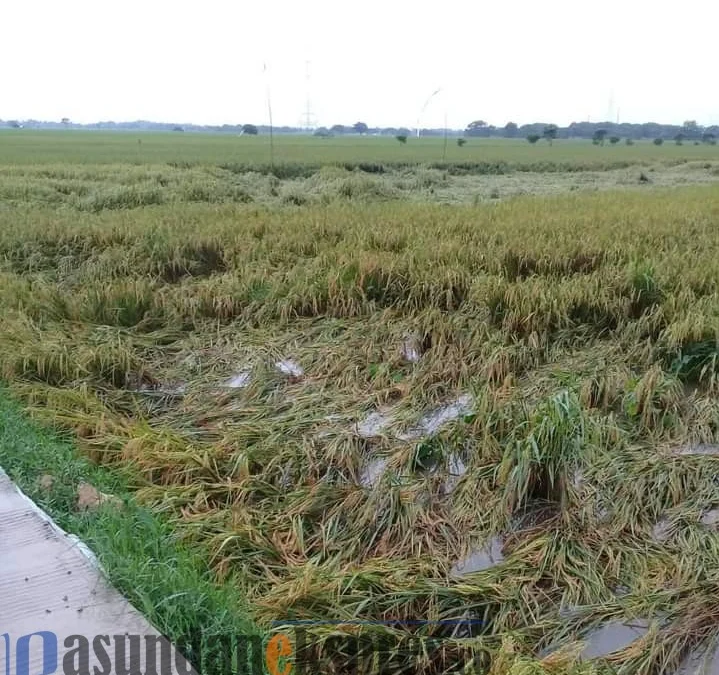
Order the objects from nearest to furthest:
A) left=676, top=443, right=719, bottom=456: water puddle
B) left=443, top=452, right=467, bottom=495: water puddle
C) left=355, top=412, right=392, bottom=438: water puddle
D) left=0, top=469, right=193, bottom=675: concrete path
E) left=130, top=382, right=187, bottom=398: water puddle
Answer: left=0, top=469, right=193, bottom=675: concrete path → left=443, top=452, right=467, bottom=495: water puddle → left=676, top=443, right=719, bottom=456: water puddle → left=355, top=412, right=392, bottom=438: water puddle → left=130, top=382, right=187, bottom=398: water puddle

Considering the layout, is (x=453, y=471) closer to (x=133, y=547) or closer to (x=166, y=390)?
(x=133, y=547)

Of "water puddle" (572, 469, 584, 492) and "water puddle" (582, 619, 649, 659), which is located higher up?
"water puddle" (572, 469, 584, 492)

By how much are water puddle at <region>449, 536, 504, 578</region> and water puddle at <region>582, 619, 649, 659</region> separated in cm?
46

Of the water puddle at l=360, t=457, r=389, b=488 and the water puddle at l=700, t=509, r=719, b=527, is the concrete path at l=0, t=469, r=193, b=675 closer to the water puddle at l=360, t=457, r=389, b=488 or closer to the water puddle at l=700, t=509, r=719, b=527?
the water puddle at l=360, t=457, r=389, b=488

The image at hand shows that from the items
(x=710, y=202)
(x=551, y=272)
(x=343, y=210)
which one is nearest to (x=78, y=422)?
(x=551, y=272)

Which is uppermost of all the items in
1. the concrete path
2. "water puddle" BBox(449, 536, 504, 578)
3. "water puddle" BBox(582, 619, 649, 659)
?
the concrete path

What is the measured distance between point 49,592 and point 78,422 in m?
1.68

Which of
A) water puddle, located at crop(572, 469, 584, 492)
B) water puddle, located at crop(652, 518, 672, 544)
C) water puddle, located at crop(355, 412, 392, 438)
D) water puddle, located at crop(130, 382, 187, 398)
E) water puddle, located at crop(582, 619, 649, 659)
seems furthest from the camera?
water puddle, located at crop(130, 382, 187, 398)

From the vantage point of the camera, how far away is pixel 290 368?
455 cm

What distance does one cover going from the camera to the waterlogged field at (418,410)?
2469 mm

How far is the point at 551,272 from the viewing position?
5.67 metres

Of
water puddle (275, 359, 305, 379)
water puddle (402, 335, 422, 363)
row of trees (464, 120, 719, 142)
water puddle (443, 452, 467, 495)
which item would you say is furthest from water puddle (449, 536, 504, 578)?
row of trees (464, 120, 719, 142)

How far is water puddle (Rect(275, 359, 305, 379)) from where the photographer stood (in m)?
4.46

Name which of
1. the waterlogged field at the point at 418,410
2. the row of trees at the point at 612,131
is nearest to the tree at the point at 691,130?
the row of trees at the point at 612,131
